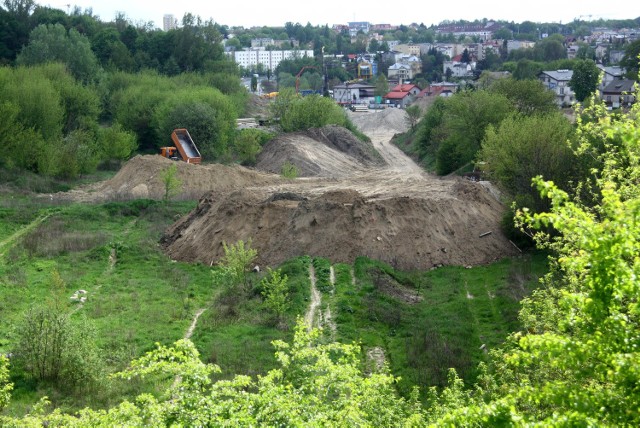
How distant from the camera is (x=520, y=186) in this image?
1403 inches

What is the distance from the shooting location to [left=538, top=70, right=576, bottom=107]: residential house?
96.4m

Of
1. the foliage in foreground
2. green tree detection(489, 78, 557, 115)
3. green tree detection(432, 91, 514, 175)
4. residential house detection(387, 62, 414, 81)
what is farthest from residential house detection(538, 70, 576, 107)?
the foliage in foreground

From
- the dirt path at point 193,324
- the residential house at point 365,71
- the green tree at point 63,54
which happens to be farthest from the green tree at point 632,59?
the residential house at point 365,71

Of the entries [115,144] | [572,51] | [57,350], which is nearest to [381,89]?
[572,51]

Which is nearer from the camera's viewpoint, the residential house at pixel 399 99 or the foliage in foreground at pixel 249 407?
the foliage in foreground at pixel 249 407

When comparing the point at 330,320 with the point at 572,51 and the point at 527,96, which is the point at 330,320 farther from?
the point at 572,51

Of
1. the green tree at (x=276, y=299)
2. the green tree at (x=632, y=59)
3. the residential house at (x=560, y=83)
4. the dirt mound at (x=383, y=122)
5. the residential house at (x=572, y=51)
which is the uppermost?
the green tree at (x=632, y=59)

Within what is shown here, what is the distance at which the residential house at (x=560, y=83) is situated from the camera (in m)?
96.4

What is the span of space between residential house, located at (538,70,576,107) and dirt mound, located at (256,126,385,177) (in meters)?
39.1

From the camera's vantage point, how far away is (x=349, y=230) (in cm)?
3331

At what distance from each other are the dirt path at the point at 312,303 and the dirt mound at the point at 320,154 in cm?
2575

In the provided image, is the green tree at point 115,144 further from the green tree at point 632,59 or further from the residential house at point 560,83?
the green tree at point 632,59

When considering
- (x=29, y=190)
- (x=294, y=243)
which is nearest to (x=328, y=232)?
(x=294, y=243)

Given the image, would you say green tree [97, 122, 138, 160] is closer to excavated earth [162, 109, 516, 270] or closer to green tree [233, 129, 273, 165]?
green tree [233, 129, 273, 165]
